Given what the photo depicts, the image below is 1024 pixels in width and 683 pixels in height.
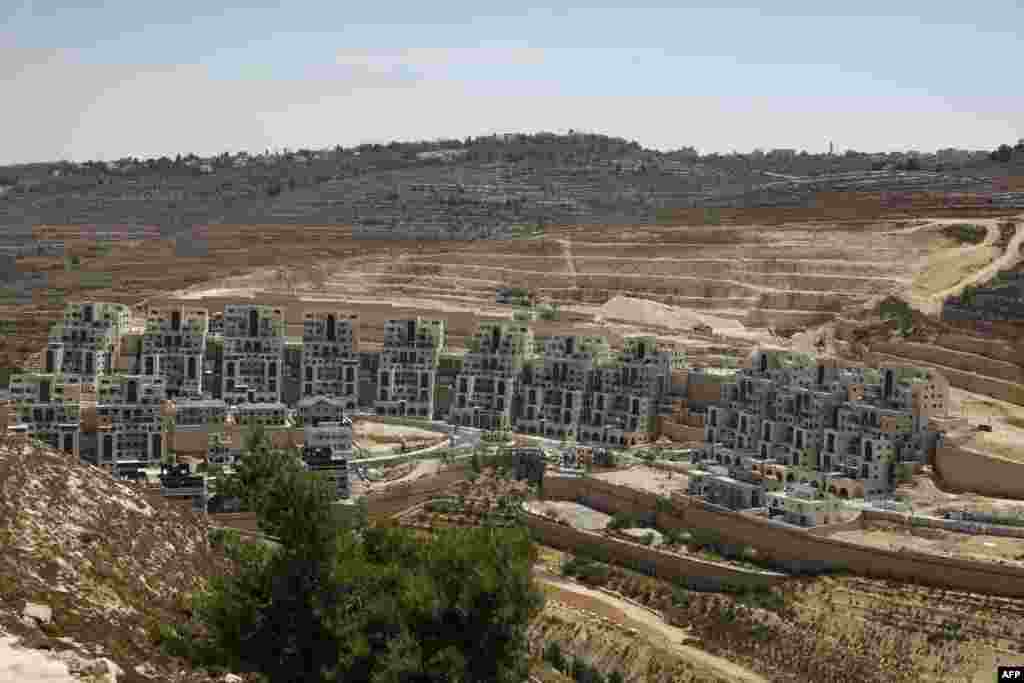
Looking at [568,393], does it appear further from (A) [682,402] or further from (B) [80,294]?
(B) [80,294]

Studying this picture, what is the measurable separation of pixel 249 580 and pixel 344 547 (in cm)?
102

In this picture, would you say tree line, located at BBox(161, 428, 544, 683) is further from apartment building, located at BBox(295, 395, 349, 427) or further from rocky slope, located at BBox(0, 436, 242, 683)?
apartment building, located at BBox(295, 395, 349, 427)

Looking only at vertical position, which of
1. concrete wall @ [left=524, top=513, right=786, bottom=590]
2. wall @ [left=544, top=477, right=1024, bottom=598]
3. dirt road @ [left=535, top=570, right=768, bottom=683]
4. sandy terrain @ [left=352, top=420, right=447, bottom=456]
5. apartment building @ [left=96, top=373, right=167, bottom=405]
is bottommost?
dirt road @ [left=535, top=570, right=768, bottom=683]

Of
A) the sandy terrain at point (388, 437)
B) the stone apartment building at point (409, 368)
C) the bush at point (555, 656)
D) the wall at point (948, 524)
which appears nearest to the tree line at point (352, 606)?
the bush at point (555, 656)

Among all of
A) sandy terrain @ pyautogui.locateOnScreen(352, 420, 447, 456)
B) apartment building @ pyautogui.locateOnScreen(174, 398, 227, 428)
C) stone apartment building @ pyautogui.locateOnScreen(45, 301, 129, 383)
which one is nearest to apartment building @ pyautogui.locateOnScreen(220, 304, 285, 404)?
stone apartment building @ pyautogui.locateOnScreen(45, 301, 129, 383)

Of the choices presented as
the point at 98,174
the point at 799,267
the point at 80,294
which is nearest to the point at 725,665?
the point at 799,267

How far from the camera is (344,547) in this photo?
55.2 ft

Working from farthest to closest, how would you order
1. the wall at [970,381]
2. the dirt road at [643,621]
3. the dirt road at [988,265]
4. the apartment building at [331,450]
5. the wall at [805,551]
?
the dirt road at [988,265]
the wall at [970,381]
the apartment building at [331,450]
the wall at [805,551]
the dirt road at [643,621]

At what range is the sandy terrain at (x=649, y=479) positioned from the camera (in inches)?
1318

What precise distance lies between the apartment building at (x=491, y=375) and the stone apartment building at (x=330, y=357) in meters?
3.06

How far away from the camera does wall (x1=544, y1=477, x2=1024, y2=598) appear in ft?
88.9

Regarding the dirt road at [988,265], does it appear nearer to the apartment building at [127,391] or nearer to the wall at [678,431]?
the wall at [678,431]

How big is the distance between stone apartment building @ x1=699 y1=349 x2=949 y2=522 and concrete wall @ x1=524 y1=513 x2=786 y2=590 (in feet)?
5.71

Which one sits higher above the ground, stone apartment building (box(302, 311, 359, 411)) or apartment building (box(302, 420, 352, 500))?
stone apartment building (box(302, 311, 359, 411))
